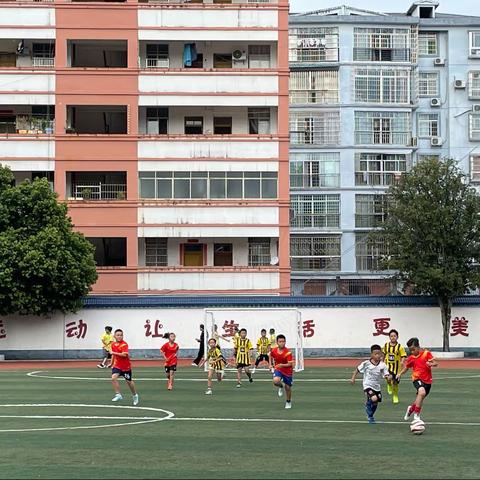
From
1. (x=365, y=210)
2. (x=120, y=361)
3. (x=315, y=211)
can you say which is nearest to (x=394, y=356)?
(x=120, y=361)

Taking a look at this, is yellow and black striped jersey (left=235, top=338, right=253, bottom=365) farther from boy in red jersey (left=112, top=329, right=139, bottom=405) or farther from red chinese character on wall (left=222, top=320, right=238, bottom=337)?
red chinese character on wall (left=222, top=320, right=238, bottom=337)

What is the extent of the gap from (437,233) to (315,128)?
18934mm

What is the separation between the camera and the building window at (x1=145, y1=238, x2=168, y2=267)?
4606cm

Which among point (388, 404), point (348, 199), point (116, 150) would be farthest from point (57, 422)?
point (348, 199)

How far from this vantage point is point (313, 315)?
42219mm

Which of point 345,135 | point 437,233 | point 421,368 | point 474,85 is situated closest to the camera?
point 421,368

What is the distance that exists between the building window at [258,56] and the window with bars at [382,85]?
11.0m

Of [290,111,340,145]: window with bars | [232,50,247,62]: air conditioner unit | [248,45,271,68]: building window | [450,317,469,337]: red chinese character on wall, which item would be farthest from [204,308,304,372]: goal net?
[290,111,340,145]: window with bars

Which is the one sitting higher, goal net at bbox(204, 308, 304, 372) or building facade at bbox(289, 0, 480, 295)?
building facade at bbox(289, 0, 480, 295)

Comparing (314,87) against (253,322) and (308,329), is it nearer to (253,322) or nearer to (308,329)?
(308,329)

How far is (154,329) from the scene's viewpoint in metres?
42.0

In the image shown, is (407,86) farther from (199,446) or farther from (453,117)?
(199,446)

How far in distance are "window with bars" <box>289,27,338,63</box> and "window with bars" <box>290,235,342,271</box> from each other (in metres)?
11.1

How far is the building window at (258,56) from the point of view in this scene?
156ft
